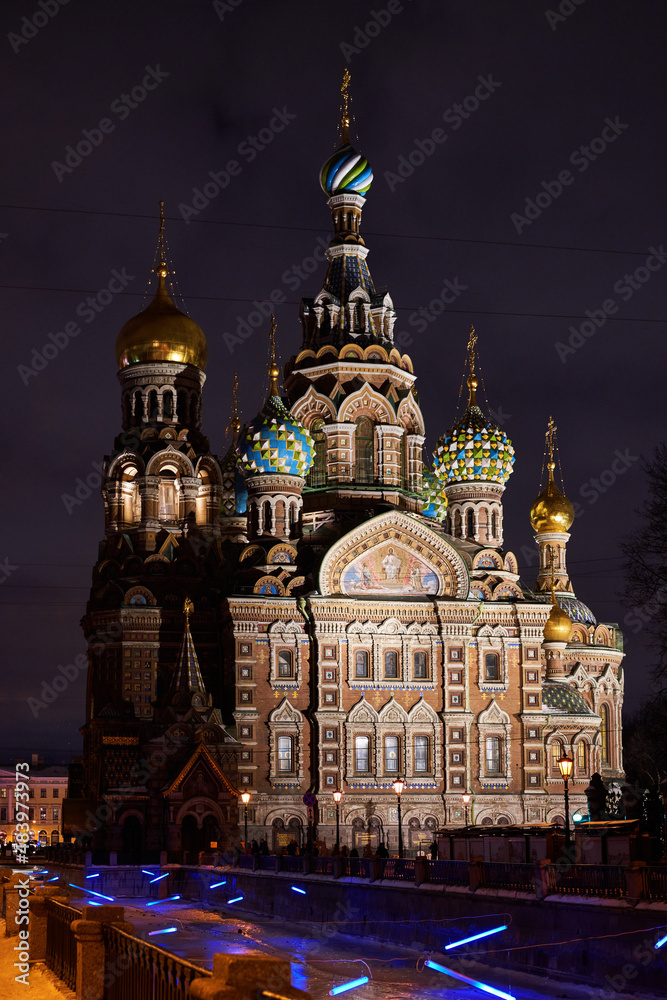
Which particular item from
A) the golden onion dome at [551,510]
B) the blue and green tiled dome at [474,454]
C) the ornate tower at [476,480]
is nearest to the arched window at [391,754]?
the ornate tower at [476,480]

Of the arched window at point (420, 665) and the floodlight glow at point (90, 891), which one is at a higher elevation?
the arched window at point (420, 665)

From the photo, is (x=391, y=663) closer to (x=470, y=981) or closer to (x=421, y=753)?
(x=421, y=753)

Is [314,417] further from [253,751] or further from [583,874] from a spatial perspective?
[583,874]

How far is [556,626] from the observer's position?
2479 inches

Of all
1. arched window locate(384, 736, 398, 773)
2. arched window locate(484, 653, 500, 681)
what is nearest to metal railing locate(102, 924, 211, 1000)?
arched window locate(384, 736, 398, 773)

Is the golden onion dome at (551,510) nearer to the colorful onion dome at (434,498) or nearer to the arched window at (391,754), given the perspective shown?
the colorful onion dome at (434,498)

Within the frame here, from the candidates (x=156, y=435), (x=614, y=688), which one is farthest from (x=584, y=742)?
(x=156, y=435)

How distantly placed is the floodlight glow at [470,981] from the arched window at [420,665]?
27.2 metres

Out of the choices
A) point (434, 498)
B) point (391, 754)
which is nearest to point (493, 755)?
point (391, 754)

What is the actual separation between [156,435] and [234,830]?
16.6 metres

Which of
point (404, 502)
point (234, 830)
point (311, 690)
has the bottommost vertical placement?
point (234, 830)

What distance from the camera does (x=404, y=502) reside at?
57250mm

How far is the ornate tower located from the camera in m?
58.5

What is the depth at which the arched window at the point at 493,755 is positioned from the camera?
5272 cm
